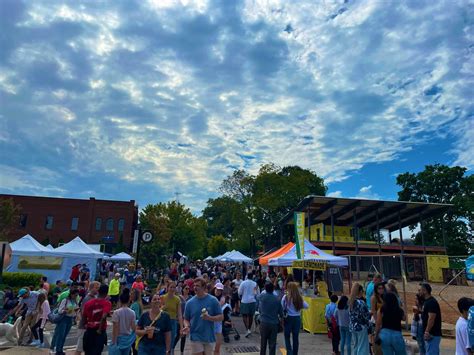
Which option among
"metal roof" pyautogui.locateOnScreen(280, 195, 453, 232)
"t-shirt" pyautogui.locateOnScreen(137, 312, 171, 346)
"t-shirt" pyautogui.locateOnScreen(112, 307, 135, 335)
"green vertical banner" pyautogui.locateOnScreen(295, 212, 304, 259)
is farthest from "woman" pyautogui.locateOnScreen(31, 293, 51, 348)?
"metal roof" pyautogui.locateOnScreen(280, 195, 453, 232)

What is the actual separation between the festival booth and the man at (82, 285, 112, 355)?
658 cm

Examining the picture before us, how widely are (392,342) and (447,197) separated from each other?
51.8 metres

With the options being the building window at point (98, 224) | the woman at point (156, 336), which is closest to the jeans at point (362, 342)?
the woman at point (156, 336)

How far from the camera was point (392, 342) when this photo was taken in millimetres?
5234

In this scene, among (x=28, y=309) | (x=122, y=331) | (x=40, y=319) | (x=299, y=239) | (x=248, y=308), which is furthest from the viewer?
(x=299, y=239)

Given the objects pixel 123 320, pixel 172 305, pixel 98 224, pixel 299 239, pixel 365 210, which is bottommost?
pixel 123 320

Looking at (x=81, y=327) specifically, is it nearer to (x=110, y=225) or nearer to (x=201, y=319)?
(x=201, y=319)

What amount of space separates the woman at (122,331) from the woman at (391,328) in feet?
13.3

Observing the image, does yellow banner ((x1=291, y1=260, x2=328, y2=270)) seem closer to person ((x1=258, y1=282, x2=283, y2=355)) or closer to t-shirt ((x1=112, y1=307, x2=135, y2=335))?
person ((x1=258, y1=282, x2=283, y2=355))

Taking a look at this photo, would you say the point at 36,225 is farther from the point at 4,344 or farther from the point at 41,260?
the point at 4,344

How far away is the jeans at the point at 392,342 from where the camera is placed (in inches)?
205

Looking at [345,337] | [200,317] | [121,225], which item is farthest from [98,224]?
[200,317]

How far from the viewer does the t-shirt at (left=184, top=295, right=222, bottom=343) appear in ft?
17.9

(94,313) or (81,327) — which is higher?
(94,313)
